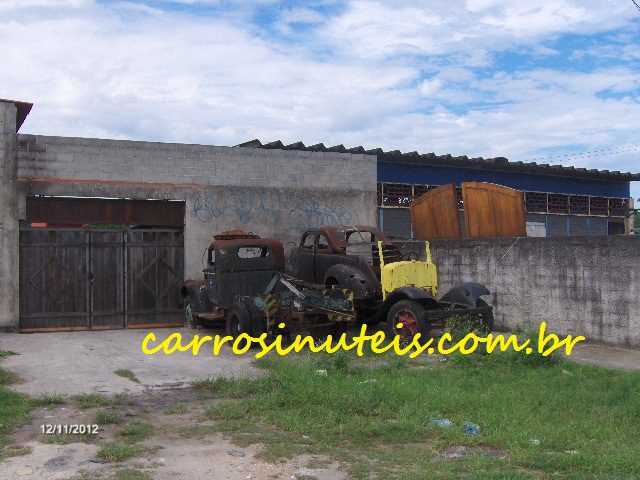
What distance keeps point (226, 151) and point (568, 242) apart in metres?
7.70

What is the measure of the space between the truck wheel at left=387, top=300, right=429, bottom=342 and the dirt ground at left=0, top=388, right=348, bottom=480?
197 inches

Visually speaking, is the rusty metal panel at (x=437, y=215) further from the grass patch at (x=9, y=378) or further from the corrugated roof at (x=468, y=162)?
the grass patch at (x=9, y=378)

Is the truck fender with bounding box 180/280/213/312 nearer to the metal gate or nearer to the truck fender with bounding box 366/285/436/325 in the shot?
the metal gate

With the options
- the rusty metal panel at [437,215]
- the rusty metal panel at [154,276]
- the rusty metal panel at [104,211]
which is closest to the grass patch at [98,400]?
the rusty metal panel at [154,276]

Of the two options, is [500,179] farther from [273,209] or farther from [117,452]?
[117,452]

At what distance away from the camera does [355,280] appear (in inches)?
510

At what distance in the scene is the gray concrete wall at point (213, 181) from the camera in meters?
14.4

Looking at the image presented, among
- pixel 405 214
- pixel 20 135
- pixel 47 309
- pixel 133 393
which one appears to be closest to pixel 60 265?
pixel 47 309

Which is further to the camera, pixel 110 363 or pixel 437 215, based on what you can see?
pixel 437 215

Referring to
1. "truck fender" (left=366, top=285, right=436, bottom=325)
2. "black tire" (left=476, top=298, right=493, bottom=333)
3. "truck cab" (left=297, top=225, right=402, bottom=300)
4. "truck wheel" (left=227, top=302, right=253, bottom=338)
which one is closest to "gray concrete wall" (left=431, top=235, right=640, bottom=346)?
"black tire" (left=476, top=298, right=493, bottom=333)

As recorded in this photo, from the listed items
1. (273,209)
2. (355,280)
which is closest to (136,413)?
(355,280)

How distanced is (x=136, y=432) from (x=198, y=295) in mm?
7143

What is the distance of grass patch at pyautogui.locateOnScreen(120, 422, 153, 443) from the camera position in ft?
21.7
